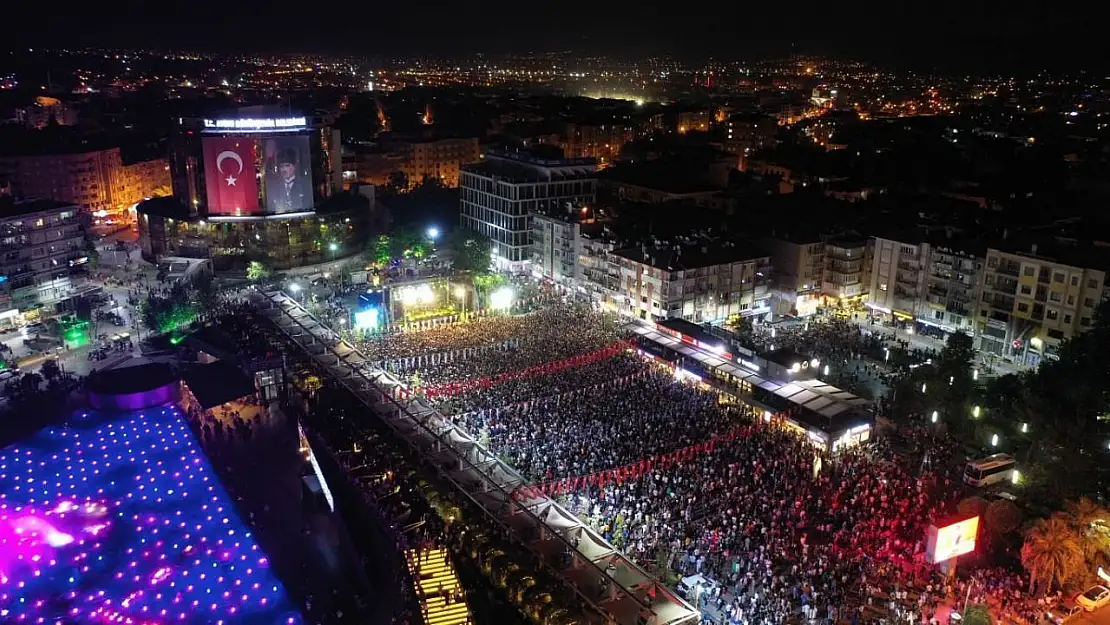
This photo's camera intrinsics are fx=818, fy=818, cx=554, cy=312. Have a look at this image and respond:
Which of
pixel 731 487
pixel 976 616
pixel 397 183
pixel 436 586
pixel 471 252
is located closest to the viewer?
pixel 976 616

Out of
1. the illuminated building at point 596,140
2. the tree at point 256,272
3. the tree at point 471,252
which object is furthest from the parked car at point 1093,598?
the illuminated building at point 596,140

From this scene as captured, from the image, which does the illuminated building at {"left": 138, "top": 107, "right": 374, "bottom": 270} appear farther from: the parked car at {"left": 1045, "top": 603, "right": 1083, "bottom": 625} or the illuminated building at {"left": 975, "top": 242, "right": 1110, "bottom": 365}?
the parked car at {"left": 1045, "top": 603, "right": 1083, "bottom": 625}

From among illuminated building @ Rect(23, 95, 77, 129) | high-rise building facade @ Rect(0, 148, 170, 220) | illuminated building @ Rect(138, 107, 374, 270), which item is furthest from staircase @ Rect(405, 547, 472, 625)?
illuminated building @ Rect(23, 95, 77, 129)

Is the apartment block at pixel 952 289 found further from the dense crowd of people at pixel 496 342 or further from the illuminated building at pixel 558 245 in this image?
the illuminated building at pixel 558 245

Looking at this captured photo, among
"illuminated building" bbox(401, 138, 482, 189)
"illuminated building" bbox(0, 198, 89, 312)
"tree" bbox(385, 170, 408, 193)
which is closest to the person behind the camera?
"illuminated building" bbox(0, 198, 89, 312)

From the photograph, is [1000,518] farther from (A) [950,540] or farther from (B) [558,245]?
(B) [558,245]

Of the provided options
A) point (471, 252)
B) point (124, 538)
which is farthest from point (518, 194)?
point (124, 538)
